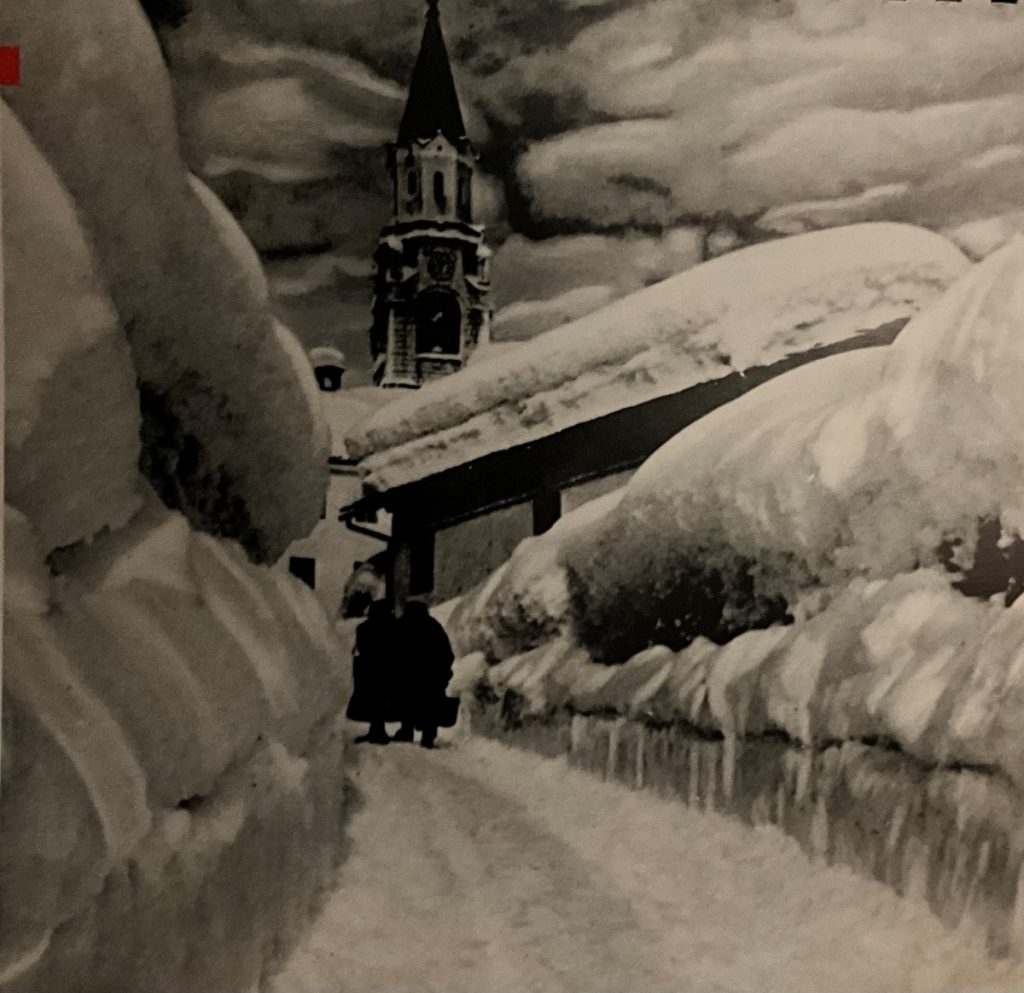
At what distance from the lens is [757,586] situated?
4.93ft

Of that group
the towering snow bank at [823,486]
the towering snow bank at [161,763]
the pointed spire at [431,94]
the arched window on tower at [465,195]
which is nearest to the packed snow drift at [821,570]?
the towering snow bank at [823,486]

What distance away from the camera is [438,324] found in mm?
1469

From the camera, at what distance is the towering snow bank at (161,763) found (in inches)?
43.3

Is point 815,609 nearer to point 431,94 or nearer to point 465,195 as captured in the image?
point 465,195

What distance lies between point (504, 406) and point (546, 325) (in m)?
0.11

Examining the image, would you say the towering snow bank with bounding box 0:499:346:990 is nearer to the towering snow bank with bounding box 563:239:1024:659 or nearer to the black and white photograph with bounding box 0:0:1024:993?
the black and white photograph with bounding box 0:0:1024:993

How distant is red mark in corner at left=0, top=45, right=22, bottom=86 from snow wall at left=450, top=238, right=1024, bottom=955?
0.75 meters

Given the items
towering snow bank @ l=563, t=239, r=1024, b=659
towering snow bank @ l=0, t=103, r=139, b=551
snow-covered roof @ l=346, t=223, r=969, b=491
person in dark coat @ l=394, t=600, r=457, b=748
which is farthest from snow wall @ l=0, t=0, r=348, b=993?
towering snow bank @ l=563, t=239, r=1024, b=659

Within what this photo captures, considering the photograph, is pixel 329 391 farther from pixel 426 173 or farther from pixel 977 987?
pixel 977 987

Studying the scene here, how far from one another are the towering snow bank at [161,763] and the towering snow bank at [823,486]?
1.32 ft

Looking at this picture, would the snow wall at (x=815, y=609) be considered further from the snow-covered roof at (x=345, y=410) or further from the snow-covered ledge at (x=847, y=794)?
the snow-covered roof at (x=345, y=410)

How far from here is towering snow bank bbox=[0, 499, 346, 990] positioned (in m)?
1.10

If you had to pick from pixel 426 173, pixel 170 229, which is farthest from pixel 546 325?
pixel 170 229

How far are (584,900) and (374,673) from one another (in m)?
0.36
